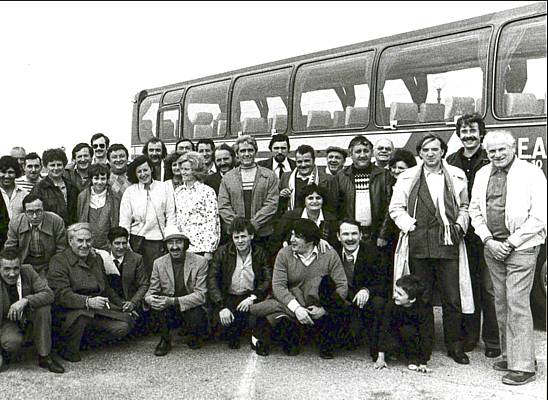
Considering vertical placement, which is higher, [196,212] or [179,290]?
[196,212]

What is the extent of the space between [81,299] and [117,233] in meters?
0.65

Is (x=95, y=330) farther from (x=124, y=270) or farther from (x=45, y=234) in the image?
(x=45, y=234)

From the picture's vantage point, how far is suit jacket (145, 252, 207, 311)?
5.45m

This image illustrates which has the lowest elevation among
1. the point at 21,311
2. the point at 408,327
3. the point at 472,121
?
the point at 408,327

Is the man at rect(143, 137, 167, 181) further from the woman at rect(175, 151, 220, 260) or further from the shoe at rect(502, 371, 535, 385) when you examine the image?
the shoe at rect(502, 371, 535, 385)

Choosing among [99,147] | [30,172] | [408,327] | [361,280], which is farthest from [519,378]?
[99,147]

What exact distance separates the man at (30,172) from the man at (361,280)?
2975 millimetres

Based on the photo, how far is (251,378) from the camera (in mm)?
4621

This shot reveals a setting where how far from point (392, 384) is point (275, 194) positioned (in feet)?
7.05

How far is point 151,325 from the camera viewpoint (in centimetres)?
579

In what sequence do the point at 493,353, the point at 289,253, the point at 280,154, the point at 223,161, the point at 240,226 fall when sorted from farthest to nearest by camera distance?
the point at 280,154, the point at 223,161, the point at 240,226, the point at 289,253, the point at 493,353

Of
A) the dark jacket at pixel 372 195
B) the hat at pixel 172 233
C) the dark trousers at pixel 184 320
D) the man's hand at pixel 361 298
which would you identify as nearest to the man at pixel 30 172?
the hat at pixel 172 233

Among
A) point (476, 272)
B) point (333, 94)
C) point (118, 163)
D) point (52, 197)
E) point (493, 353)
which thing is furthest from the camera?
point (333, 94)

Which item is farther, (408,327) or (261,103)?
(261,103)
